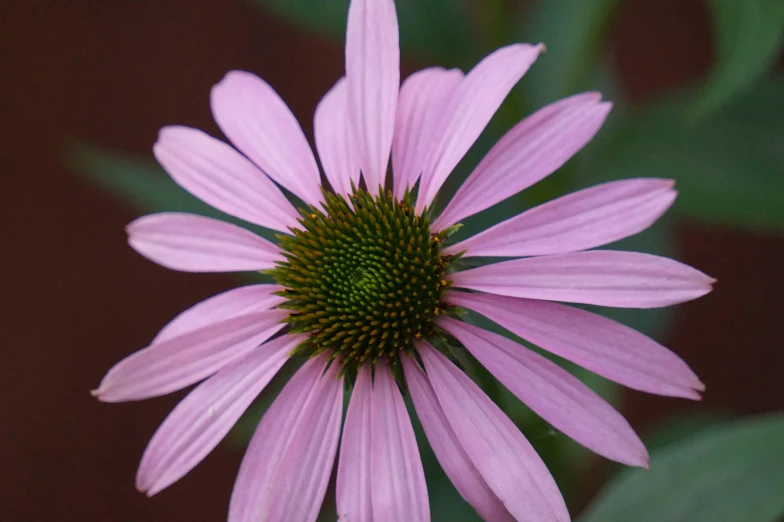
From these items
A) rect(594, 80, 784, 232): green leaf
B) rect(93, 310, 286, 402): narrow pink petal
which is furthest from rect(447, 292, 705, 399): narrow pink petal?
rect(594, 80, 784, 232): green leaf

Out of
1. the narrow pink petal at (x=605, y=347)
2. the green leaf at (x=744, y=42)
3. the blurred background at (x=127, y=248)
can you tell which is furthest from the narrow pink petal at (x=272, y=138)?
the blurred background at (x=127, y=248)

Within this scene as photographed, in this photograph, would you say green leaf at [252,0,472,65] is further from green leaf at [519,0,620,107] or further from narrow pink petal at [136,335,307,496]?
narrow pink petal at [136,335,307,496]

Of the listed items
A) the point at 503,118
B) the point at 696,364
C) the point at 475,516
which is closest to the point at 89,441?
the point at 475,516

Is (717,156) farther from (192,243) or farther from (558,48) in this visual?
(192,243)

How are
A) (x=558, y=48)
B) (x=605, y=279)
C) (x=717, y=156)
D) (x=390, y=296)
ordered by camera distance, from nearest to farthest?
(x=605, y=279), (x=390, y=296), (x=717, y=156), (x=558, y=48)

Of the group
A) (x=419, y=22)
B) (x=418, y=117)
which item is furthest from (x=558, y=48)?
(x=418, y=117)

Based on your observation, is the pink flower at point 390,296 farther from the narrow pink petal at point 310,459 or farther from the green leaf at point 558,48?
the green leaf at point 558,48

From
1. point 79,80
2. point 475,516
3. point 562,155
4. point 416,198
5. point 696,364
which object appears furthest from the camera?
point 79,80

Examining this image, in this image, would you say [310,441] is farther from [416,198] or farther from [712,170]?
[712,170]
